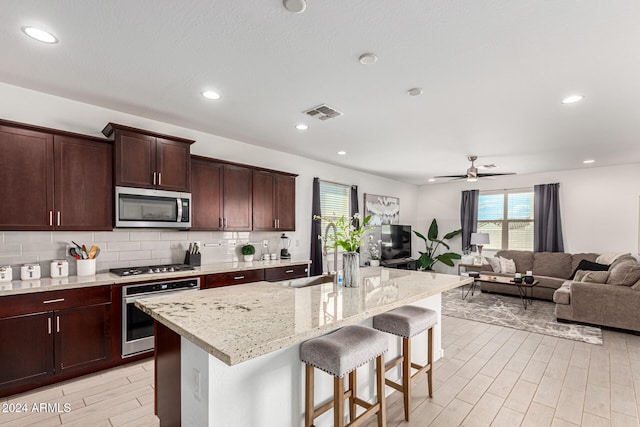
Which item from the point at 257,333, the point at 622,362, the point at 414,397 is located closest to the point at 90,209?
the point at 257,333

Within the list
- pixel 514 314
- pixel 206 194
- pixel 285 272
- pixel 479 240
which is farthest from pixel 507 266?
A: pixel 206 194

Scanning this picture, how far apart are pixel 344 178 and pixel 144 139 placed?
3.93 meters

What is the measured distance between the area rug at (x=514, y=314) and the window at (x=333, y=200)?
2593 millimetres

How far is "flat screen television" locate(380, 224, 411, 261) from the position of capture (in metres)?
7.14

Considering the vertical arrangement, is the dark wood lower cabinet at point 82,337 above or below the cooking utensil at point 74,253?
below

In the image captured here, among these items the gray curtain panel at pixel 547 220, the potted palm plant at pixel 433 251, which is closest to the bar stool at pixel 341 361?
the potted palm plant at pixel 433 251

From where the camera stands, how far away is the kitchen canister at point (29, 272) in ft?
9.23

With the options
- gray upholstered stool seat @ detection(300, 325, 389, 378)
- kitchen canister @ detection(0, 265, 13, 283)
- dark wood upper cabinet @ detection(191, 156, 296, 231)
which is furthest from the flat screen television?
kitchen canister @ detection(0, 265, 13, 283)

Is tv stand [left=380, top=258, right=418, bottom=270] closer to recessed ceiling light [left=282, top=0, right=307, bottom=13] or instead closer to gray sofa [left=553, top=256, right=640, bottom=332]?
gray sofa [left=553, top=256, right=640, bottom=332]

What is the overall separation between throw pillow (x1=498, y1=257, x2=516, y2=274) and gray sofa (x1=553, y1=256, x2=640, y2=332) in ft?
6.36

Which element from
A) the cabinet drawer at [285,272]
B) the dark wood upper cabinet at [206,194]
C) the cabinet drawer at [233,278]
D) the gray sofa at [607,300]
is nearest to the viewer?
the cabinet drawer at [233,278]

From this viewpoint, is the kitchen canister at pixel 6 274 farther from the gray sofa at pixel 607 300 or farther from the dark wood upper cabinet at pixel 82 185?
the gray sofa at pixel 607 300

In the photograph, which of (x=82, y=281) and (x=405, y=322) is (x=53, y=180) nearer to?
(x=82, y=281)

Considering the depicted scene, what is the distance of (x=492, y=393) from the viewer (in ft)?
8.74
